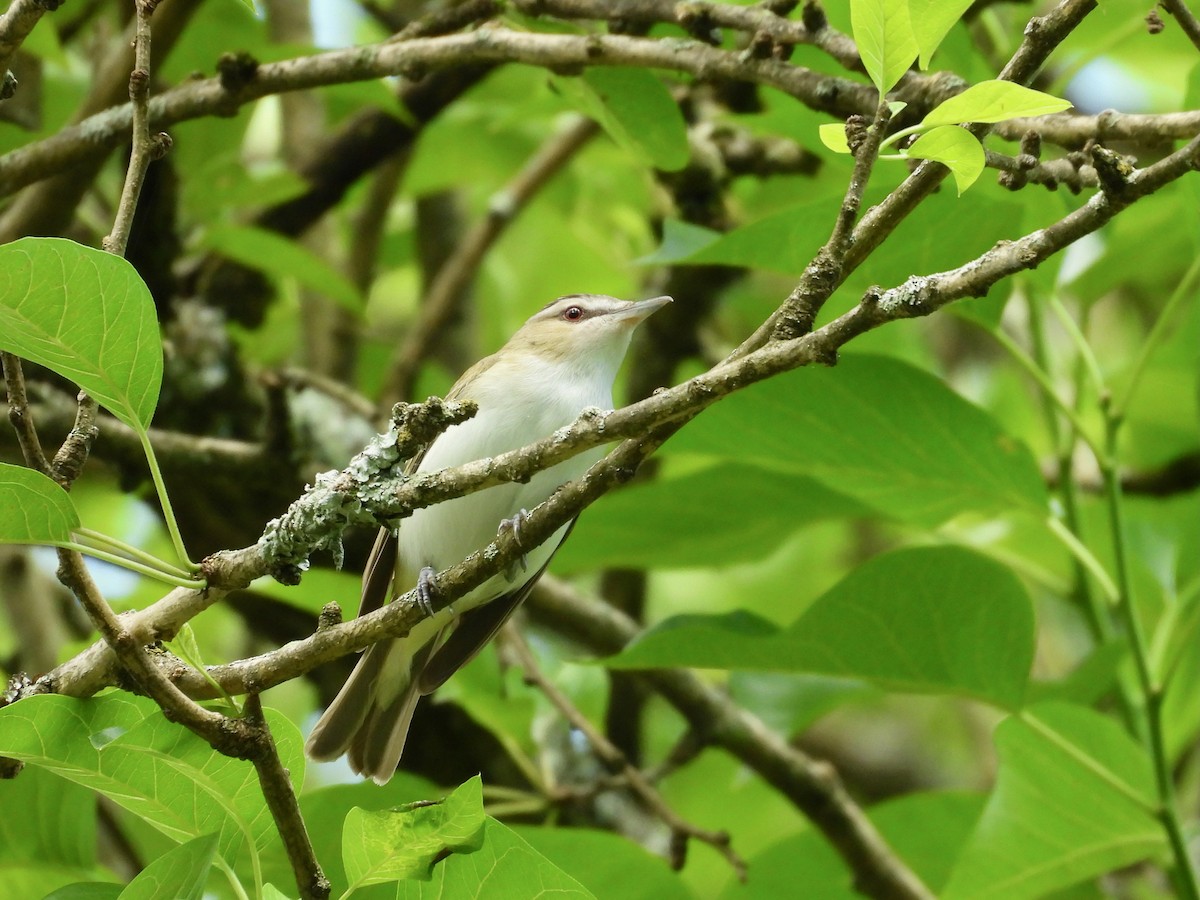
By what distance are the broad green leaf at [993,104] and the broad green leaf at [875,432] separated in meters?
1.59

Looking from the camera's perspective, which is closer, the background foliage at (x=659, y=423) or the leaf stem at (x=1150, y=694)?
the background foliage at (x=659, y=423)

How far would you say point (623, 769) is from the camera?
420 centimetres

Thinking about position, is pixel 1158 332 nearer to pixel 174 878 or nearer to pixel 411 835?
pixel 411 835

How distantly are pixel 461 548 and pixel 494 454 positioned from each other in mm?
358

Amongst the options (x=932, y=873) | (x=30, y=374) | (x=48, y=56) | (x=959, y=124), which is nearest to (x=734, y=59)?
(x=959, y=124)

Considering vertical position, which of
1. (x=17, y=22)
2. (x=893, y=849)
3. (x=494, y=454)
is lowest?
(x=893, y=849)

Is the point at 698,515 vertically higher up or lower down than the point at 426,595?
lower down

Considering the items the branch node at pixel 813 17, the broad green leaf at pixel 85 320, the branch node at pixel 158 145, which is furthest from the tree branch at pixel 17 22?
the branch node at pixel 813 17

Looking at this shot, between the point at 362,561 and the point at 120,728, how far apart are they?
8.03 feet

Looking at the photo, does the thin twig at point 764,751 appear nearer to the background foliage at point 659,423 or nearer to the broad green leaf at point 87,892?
the background foliage at point 659,423

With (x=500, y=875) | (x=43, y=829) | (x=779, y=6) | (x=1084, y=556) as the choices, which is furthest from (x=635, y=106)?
(x=43, y=829)

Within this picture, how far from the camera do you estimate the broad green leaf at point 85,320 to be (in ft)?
6.77

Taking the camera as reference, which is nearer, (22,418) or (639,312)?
(22,418)

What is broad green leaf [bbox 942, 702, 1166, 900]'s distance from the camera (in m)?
3.41
